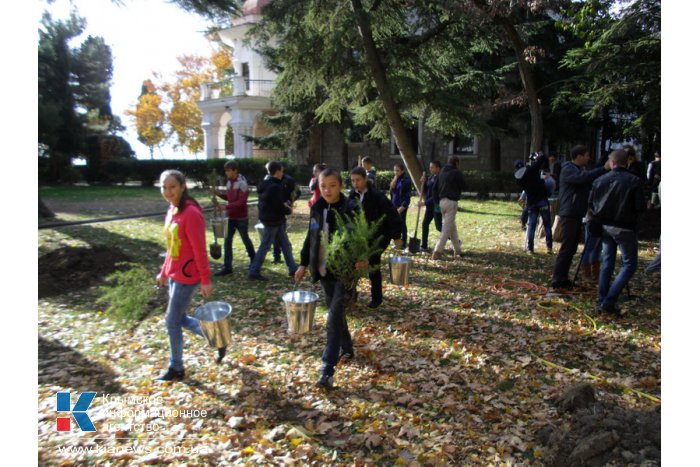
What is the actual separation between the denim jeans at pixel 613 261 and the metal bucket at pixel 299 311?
145 inches

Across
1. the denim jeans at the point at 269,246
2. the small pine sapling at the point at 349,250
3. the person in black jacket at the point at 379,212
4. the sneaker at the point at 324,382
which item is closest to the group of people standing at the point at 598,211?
the person in black jacket at the point at 379,212

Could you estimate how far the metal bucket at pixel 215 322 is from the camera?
487 cm

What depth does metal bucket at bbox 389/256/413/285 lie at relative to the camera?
736 centimetres

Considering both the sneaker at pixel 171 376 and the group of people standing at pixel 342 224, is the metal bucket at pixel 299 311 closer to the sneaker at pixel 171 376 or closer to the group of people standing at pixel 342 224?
the group of people standing at pixel 342 224

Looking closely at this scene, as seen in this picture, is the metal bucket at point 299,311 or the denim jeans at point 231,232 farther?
the denim jeans at point 231,232

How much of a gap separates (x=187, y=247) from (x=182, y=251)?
0.18ft

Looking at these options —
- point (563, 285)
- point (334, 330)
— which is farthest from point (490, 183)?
point (334, 330)

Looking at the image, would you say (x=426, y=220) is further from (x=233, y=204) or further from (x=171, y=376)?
(x=171, y=376)

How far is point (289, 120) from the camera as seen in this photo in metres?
29.4

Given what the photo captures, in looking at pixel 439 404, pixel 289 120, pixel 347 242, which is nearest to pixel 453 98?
pixel 347 242

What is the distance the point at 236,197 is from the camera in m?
8.66

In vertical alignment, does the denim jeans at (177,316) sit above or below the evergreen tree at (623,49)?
below

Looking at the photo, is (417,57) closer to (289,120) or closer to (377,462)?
(377,462)

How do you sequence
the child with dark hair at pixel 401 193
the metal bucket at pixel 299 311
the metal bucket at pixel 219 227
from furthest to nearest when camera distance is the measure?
the child with dark hair at pixel 401 193
the metal bucket at pixel 219 227
the metal bucket at pixel 299 311
